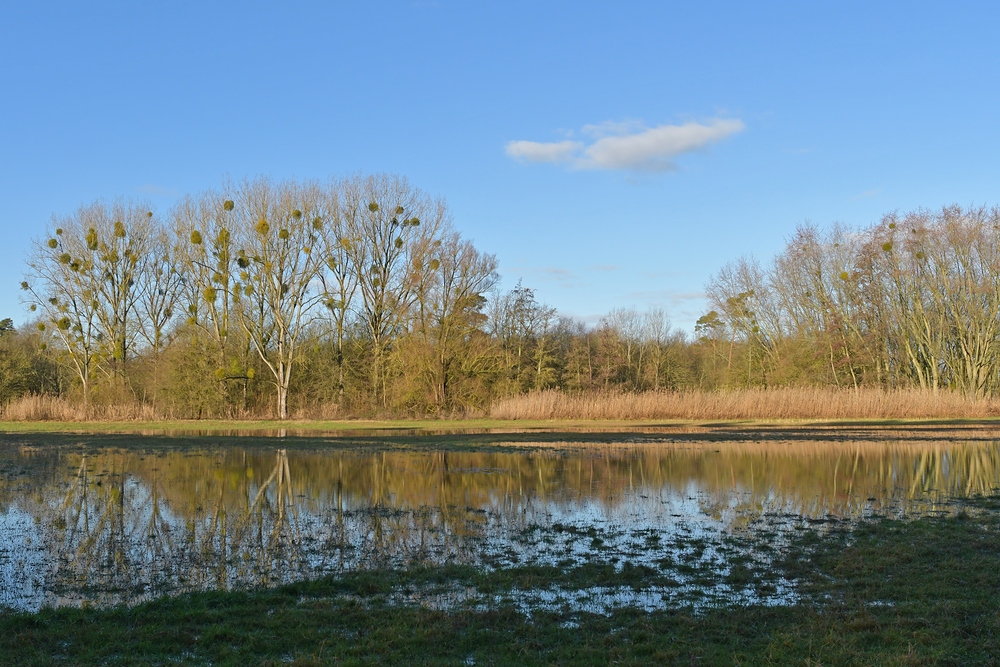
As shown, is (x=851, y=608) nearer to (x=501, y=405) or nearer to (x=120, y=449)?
(x=120, y=449)

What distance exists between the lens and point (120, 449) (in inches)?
936

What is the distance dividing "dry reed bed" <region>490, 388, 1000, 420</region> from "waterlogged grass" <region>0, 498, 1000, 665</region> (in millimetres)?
28698

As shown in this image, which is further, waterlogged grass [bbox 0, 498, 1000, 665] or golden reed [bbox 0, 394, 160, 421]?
golden reed [bbox 0, 394, 160, 421]

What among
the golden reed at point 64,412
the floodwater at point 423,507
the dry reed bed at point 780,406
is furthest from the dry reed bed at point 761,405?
the golden reed at point 64,412

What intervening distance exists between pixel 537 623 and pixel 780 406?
1287 inches

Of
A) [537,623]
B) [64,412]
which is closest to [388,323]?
[64,412]

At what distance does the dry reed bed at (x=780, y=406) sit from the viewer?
36281 mm

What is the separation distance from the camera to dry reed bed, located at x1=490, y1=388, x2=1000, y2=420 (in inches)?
1428

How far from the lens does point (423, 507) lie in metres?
12.5

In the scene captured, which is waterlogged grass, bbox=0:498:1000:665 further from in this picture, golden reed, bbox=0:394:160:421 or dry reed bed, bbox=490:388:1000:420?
golden reed, bbox=0:394:160:421

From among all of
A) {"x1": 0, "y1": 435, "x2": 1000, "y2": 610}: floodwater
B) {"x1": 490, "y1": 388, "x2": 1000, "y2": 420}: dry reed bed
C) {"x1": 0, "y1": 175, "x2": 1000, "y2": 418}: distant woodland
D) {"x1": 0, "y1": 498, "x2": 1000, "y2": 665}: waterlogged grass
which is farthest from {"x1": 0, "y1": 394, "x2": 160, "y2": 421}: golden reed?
{"x1": 0, "y1": 498, "x2": 1000, "y2": 665}: waterlogged grass

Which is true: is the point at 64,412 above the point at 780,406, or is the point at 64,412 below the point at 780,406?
below

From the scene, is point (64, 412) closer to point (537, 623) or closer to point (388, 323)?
point (388, 323)

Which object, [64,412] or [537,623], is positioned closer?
[537,623]
